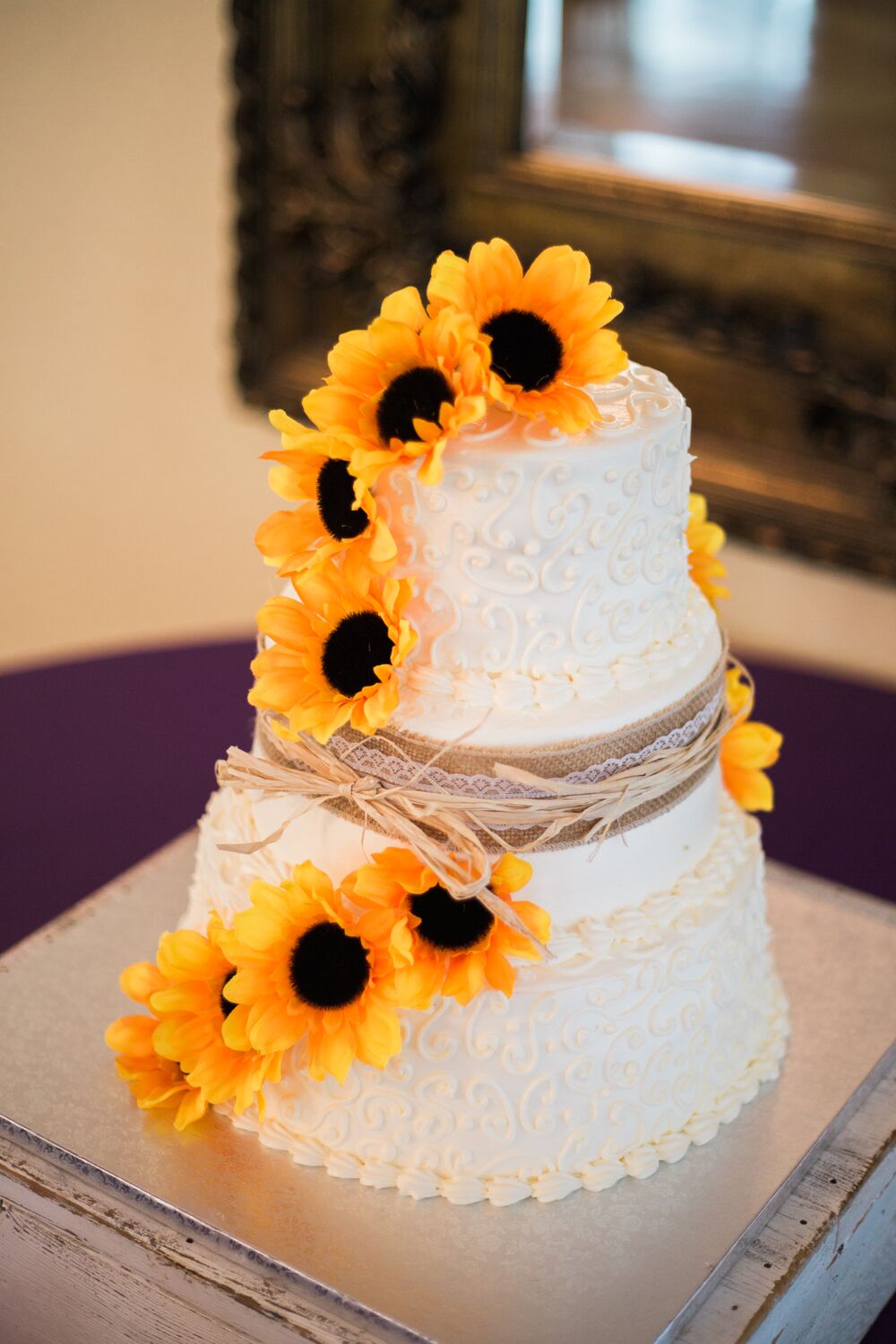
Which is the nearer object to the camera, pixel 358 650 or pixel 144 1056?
pixel 358 650

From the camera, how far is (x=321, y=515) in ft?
3.92

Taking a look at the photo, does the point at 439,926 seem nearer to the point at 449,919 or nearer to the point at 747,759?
the point at 449,919

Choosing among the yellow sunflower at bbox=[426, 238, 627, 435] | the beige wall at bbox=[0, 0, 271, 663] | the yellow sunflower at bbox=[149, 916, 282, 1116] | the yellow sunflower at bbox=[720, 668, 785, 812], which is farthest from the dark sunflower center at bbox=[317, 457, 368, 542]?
the beige wall at bbox=[0, 0, 271, 663]

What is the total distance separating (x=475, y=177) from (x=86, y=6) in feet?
2.76

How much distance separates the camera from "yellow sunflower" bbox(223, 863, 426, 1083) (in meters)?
1.22

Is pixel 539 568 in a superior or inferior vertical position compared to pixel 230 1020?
superior

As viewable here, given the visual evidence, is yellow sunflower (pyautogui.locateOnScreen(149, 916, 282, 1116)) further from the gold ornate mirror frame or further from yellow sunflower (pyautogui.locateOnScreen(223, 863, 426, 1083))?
the gold ornate mirror frame

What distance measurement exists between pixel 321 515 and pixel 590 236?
1.57 meters

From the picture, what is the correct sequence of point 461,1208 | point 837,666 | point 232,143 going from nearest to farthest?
point 461,1208 → point 837,666 → point 232,143

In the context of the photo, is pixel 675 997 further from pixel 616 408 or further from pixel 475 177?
pixel 475 177

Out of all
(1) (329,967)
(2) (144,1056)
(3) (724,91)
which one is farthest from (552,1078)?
(3) (724,91)

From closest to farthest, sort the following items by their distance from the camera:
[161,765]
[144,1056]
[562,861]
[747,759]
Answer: [562,861]
[144,1056]
[747,759]
[161,765]

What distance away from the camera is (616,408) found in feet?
4.08

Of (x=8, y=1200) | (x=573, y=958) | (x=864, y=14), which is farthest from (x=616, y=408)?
(x=864, y=14)
